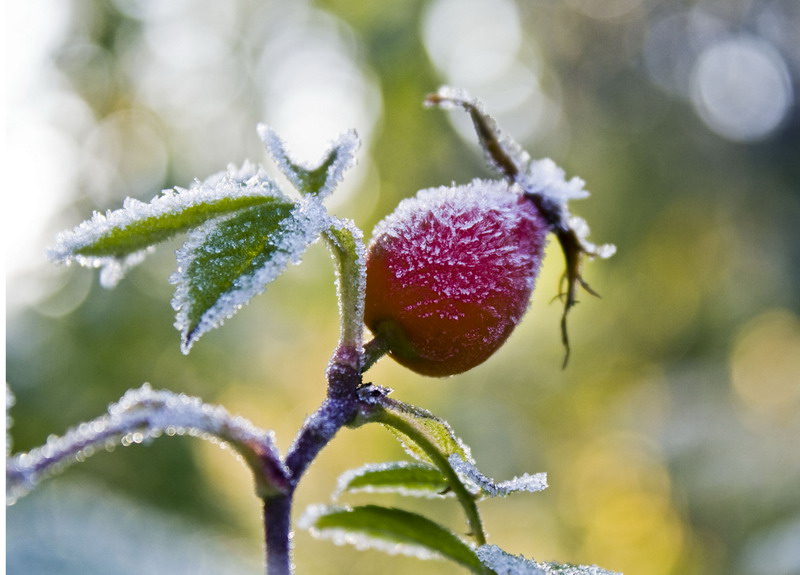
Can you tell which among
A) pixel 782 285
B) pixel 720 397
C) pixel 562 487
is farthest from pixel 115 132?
pixel 782 285

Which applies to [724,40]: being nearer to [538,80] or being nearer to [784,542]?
[538,80]

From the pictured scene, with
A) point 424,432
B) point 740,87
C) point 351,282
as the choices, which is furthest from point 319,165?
point 740,87

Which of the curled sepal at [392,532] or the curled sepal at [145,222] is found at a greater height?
the curled sepal at [145,222]

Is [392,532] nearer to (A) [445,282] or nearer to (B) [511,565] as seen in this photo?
(B) [511,565]

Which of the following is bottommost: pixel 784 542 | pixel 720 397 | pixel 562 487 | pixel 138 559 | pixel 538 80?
pixel 138 559

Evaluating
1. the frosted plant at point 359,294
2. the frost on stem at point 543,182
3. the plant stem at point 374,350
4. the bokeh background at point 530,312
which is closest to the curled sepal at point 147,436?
the frosted plant at point 359,294

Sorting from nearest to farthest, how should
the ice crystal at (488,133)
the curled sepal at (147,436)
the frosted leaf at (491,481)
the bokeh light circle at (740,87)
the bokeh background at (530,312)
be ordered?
the curled sepal at (147,436) < the frosted leaf at (491,481) < the ice crystal at (488,133) < the bokeh background at (530,312) < the bokeh light circle at (740,87)

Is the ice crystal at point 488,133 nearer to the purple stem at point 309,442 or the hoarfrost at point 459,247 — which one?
the hoarfrost at point 459,247
